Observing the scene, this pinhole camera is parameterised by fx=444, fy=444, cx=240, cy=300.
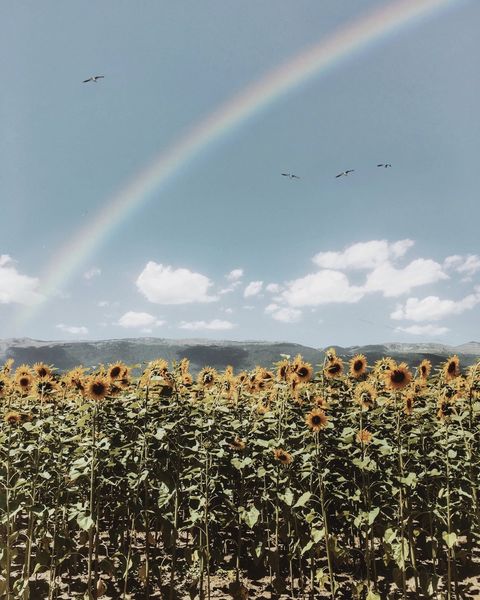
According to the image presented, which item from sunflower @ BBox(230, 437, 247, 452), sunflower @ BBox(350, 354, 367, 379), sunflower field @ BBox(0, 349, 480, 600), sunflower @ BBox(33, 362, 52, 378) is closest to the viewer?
sunflower field @ BBox(0, 349, 480, 600)

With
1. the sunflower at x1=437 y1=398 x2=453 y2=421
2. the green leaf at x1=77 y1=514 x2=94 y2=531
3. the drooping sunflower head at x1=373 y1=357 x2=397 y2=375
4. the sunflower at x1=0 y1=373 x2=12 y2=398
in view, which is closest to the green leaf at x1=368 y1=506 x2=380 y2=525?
the sunflower at x1=437 y1=398 x2=453 y2=421

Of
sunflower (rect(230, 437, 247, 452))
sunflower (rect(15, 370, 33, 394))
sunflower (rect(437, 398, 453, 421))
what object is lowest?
sunflower (rect(230, 437, 247, 452))

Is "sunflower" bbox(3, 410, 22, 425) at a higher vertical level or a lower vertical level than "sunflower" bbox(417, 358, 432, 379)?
lower

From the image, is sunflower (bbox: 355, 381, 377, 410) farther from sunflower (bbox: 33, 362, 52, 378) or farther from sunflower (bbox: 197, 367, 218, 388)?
sunflower (bbox: 33, 362, 52, 378)

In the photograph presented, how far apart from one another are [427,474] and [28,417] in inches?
240

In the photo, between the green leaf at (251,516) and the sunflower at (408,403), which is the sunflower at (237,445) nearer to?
the green leaf at (251,516)

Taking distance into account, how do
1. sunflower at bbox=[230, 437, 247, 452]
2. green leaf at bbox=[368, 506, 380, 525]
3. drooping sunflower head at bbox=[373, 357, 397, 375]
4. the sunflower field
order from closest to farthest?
green leaf at bbox=[368, 506, 380, 525]
the sunflower field
sunflower at bbox=[230, 437, 247, 452]
drooping sunflower head at bbox=[373, 357, 397, 375]

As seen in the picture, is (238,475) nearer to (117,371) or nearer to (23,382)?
(117,371)

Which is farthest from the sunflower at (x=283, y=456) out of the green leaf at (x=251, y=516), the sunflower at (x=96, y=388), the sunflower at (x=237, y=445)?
the sunflower at (x=96, y=388)

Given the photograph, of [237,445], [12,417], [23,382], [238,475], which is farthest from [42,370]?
[238,475]

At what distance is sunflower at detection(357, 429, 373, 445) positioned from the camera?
6.55 meters

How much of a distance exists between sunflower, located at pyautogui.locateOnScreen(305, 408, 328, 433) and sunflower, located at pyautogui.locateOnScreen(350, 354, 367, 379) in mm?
1295

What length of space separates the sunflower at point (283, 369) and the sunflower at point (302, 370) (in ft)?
0.33

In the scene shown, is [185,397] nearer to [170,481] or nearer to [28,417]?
[170,481]
